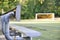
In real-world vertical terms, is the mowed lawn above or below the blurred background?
below

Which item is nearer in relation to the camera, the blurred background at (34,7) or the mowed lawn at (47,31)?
the mowed lawn at (47,31)

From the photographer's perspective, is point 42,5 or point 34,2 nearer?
point 34,2

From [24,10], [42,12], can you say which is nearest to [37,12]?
[42,12]

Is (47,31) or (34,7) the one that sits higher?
(34,7)

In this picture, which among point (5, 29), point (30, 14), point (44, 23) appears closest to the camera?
point (5, 29)

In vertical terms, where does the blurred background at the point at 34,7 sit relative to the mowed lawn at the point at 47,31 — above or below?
above

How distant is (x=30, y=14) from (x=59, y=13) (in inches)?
78.9

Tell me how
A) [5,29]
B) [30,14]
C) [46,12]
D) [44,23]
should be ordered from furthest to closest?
[46,12]
[30,14]
[44,23]
[5,29]

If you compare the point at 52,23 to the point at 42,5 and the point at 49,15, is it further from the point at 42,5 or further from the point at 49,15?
the point at 42,5

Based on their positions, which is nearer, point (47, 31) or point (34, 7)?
point (47, 31)

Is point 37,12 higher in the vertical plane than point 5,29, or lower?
lower

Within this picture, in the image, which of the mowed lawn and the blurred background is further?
the blurred background

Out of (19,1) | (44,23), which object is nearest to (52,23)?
(44,23)

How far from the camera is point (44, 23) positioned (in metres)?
10.7
